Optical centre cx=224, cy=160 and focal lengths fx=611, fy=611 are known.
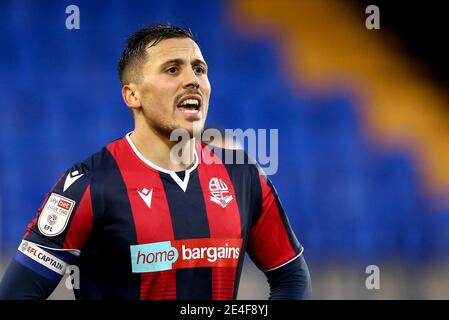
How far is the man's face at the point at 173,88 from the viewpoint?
2.03m

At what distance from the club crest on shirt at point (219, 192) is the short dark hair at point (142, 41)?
1.55 feet

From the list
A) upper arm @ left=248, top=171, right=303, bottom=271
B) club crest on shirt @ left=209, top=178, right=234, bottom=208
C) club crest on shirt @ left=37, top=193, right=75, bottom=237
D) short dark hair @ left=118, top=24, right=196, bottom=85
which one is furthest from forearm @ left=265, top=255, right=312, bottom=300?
short dark hair @ left=118, top=24, right=196, bottom=85

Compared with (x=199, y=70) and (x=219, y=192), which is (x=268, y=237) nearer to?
(x=219, y=192)

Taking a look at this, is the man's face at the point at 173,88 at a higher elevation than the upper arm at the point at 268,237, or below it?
higher

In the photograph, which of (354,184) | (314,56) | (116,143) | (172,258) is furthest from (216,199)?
(314,56)

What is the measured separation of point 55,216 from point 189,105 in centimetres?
57

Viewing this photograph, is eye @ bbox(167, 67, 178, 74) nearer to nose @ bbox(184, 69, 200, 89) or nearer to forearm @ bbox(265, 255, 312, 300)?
nose @ bbox(184, 69, 200, 89)

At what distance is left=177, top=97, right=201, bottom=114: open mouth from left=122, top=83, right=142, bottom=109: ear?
158mm

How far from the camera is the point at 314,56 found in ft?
13.7

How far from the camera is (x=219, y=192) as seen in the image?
2.07 meters

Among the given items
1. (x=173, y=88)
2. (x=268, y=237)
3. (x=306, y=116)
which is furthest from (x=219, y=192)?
(x=306, y=116)

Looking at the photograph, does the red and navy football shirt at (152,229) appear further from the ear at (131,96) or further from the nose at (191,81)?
the nose at (191,81)

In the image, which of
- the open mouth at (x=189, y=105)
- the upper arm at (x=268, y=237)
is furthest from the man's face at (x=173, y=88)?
the upper arm at (x=268, y=237)

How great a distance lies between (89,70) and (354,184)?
1.87 metres
